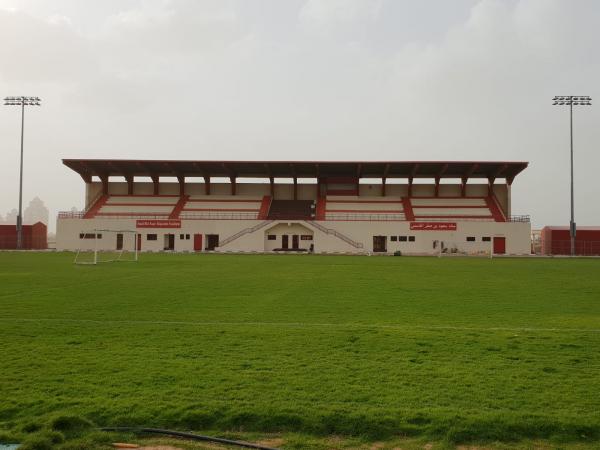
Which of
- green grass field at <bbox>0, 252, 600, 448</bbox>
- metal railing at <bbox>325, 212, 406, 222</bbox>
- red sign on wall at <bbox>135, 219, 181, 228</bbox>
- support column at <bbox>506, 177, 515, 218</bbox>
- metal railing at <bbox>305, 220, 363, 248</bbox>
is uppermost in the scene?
support column at <bbox>506, 177, 515, 218</bbox>

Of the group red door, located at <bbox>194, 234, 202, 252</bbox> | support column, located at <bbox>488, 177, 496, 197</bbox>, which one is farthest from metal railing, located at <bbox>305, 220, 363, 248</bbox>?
support column, located at <bbox>488, 177, 496, 197</bbox>

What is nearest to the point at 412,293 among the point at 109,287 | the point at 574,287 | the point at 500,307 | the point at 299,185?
the point at 500,307

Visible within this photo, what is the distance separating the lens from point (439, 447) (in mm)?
4594

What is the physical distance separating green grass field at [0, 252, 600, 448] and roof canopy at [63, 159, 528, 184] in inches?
2093

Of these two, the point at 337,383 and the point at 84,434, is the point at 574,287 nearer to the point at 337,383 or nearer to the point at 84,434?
the point at 337,383

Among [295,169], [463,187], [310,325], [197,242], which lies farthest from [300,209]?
[310,325]

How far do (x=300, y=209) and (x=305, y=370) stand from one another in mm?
62178

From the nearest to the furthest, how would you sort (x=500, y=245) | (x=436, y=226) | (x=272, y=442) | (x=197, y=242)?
(x=272, y=442)
(x=500, y=245)
(x=436, y=226)
(x=197, y=242)

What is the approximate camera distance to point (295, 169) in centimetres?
6888

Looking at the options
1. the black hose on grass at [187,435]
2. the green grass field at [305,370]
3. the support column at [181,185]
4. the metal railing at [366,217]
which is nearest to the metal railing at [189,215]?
the support column at [181,185]

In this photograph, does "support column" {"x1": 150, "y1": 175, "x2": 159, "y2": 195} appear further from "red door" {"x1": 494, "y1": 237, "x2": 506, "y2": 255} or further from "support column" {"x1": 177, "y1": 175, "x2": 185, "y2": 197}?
"red door" {"x1": 494, "y1": 237, "x2": 506, "y2": 255}

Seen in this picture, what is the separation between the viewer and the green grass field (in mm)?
5031

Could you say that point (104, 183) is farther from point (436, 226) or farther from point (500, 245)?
point (500, 245)

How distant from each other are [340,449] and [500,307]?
10.3 metres
